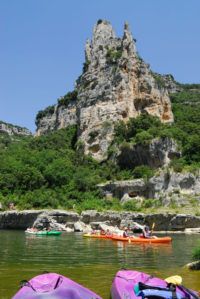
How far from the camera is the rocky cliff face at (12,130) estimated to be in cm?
16570

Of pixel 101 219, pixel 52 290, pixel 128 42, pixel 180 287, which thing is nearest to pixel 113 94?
pixel 128 42

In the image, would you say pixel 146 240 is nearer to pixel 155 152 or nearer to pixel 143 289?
pixel 143 289

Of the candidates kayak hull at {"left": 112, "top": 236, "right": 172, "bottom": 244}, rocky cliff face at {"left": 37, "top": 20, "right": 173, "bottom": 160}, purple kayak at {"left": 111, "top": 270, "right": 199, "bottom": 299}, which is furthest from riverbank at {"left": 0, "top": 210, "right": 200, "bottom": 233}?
purple kayak at {"left": 111, "top": 270, "right": 199, "bottom": 299}

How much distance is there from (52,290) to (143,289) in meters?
2.21

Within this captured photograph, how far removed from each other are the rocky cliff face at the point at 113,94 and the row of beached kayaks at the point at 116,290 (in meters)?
67.6

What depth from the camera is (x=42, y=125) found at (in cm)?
11025

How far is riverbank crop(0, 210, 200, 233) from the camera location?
5466 cm

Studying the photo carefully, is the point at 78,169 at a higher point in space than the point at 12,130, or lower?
lower

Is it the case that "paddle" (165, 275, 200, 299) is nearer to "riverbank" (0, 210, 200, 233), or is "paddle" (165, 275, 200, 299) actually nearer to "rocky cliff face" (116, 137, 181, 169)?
"riverbank" (0, 210, 200, 233)

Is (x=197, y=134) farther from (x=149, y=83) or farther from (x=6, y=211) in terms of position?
(x=6, y=211)

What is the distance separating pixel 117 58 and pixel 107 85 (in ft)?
18.7

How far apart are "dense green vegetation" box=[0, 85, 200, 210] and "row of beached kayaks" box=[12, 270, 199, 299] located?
49060mm

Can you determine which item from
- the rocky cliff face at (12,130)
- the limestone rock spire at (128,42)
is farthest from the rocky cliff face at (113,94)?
the rocky cliff face at (12,130)

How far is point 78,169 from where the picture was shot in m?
76.4
